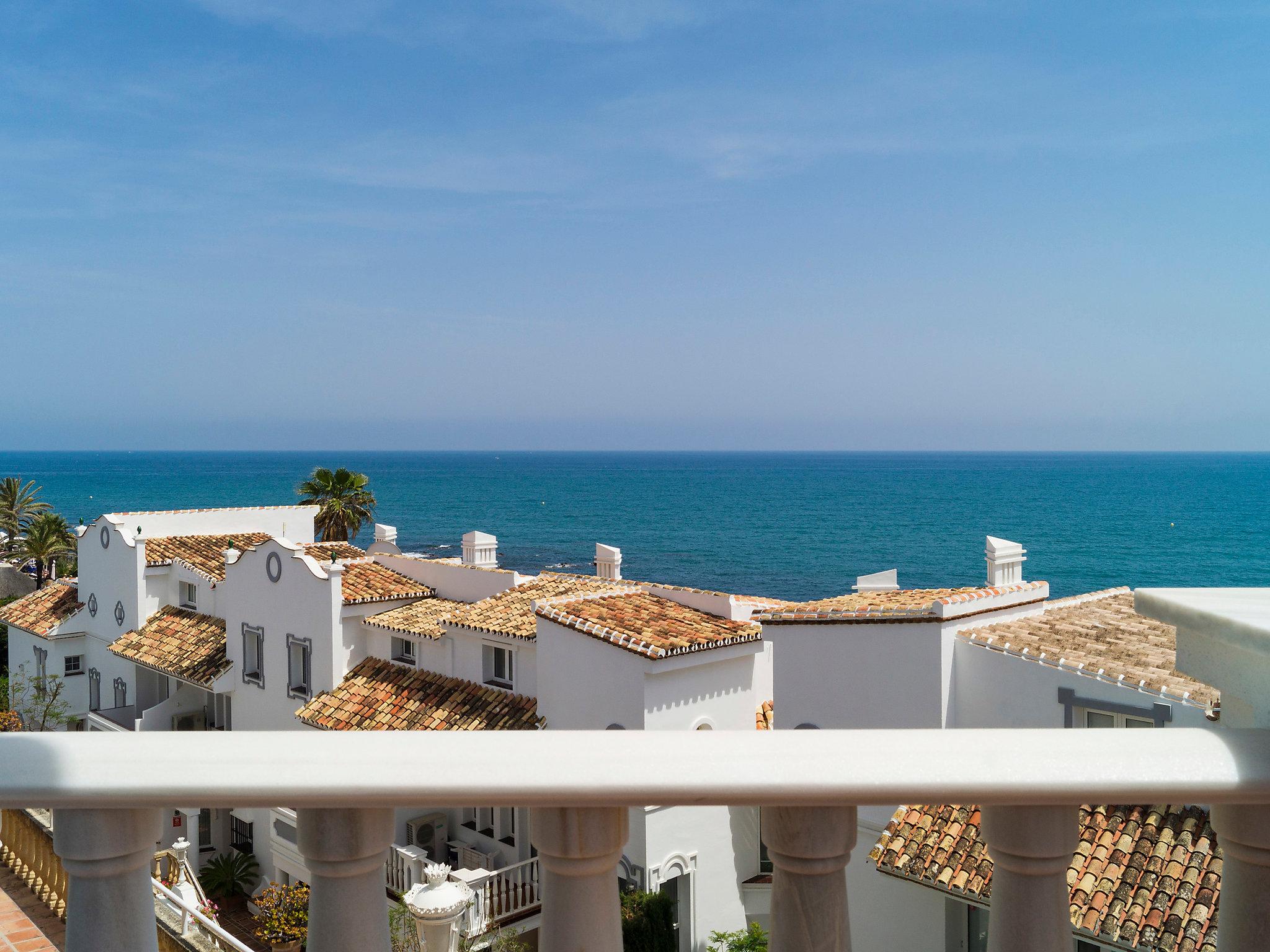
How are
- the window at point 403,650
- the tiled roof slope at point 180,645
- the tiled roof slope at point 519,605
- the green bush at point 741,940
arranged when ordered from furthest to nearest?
the tiled roof slope at point 180,645 → the window at point 403,650 → the tiled roof slope at point 519,605 → the green bush at point 741,940

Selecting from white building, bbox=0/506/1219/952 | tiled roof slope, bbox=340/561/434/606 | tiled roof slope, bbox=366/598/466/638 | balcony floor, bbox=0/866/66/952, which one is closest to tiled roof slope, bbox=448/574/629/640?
white building, bbox=0/506/1219/952

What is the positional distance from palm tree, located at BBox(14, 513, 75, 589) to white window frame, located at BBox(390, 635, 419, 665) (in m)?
46.1

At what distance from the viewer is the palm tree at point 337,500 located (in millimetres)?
51844

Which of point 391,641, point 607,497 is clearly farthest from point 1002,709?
point 607,497

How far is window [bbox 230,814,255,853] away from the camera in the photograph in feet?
84.8

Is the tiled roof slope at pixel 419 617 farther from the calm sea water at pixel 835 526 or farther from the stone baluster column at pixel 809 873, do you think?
the calm sea water at pixel 835 526

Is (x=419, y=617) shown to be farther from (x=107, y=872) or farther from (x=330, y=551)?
(x=107, y=872)

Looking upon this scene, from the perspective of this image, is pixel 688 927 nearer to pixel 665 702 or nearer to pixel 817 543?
pixel 665 702

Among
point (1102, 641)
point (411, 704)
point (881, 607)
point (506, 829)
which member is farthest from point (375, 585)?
point (1102, 641)

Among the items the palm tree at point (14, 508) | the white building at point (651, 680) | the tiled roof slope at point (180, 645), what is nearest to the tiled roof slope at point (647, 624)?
the white building at point (651, 680)

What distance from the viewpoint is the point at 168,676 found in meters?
30.7

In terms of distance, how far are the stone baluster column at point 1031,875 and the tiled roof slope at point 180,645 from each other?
97.1 ft

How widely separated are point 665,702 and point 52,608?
3043 centimetres

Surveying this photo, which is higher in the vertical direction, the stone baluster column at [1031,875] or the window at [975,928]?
the stone baluster column at [1031,875]
